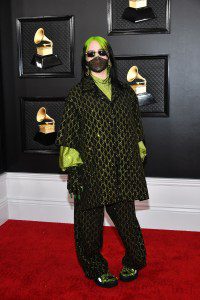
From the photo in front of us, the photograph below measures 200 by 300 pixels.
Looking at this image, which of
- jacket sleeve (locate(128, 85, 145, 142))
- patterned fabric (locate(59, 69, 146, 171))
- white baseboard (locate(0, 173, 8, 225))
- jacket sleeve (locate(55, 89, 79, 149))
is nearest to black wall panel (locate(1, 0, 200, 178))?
white baseboard (locate(0, 173, 8, 225))

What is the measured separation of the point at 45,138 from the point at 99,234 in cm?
133

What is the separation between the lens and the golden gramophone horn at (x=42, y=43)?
3.42 meters

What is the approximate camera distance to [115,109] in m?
2.44

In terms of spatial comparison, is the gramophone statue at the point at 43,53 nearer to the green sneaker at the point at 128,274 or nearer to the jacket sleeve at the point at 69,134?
the jacket sleeve at the point at 69,134

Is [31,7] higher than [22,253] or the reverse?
higher

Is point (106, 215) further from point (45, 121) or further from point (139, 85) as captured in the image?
point (139, 85)

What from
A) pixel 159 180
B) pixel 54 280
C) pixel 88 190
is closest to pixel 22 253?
pixel 54 280

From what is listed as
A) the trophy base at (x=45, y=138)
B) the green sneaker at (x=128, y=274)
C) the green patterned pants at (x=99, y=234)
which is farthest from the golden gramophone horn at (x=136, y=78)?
the green sneaker at (x=128, y=274)

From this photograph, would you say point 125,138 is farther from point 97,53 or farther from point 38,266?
point 38,266

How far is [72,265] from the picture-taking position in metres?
2.93

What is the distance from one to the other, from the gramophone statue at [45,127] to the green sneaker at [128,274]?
144cm

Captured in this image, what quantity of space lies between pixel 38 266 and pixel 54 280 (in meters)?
0.26

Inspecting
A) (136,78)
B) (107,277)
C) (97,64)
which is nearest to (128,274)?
(107,277)

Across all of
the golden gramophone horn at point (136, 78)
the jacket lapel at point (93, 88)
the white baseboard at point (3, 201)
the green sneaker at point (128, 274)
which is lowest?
the green sneaker at point (128, 274)
